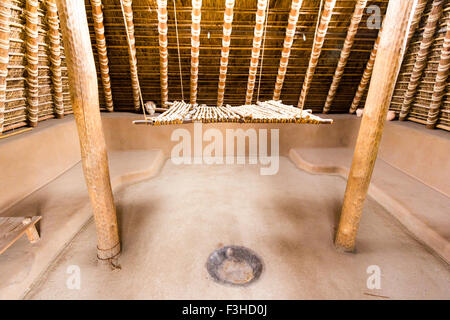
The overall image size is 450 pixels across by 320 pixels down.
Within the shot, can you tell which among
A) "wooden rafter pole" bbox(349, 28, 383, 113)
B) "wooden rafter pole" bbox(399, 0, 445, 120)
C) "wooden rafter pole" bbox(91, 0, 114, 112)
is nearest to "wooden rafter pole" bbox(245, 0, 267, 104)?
"wooden rafter pole" bbox(349, 28, 383, 113)

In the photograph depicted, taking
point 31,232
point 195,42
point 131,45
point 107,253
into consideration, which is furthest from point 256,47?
point 31,232

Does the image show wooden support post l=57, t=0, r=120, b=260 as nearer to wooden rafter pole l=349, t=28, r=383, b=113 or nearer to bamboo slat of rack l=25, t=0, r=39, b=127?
bamboo slat of rack l=25, t=0, r=39, b=127

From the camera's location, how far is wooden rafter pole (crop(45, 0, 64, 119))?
336cm

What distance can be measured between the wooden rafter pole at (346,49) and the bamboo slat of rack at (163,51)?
307cm

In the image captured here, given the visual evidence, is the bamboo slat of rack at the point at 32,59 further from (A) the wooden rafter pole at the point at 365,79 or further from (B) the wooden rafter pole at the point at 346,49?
(A) the wooden rafter pole at the point at 365,79

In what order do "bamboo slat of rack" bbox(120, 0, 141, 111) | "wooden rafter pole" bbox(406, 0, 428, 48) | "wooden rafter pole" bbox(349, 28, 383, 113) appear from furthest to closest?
"wooden rafter pole" bbox(349, 28, 383, 113) → "wooden rafter pole" bbox(406, 0, 428, 48) → "bamboo slat of rack" bbox(120, 0, 141, 111)

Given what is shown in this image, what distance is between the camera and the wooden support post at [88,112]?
1852 millimetres

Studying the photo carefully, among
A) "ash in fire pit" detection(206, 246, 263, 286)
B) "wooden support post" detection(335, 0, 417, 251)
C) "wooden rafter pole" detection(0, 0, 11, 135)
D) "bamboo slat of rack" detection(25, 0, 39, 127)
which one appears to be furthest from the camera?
"bamboo slat of rack" detection(25, 0, 39, 127)

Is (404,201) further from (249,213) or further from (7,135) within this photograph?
(7,135)

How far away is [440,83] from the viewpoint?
3.69 metres

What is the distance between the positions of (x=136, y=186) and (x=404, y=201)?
429cm

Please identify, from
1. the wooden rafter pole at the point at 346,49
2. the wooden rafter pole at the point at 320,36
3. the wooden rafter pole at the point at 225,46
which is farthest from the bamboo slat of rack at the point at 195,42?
the wooden rafter pole at the point at 346,49

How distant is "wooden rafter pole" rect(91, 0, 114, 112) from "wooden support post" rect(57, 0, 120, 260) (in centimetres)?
222
